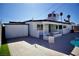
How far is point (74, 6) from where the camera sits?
5039 millimetres

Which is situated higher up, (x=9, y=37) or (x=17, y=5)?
(x=17, y=5)

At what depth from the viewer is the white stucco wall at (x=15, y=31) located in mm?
5098

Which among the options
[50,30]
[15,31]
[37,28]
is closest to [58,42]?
[50,30]

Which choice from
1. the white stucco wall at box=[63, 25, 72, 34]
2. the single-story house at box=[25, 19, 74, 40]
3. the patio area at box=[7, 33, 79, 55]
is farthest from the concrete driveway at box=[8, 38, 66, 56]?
the white stucco wall at box=[63, 25, 72, 34]

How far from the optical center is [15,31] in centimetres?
515

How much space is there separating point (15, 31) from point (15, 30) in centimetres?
3

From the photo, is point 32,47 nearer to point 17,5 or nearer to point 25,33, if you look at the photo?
point 25,33

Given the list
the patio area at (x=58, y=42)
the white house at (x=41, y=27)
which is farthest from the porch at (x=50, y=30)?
the patio area at (x=58, y=42)

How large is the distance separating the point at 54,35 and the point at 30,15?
77 cm

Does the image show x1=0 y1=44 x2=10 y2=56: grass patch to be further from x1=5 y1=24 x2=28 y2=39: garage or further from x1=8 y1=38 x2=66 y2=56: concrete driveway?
x1=5 y1=24 x2=28 y2=39: garage

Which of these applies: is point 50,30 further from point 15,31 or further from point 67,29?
point 15,31

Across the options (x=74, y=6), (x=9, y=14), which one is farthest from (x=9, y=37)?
(x=74, y=6)

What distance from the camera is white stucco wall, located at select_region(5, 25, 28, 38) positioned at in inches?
201

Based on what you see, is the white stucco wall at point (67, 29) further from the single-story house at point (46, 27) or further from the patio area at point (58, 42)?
the patio area at point (58, 42)
